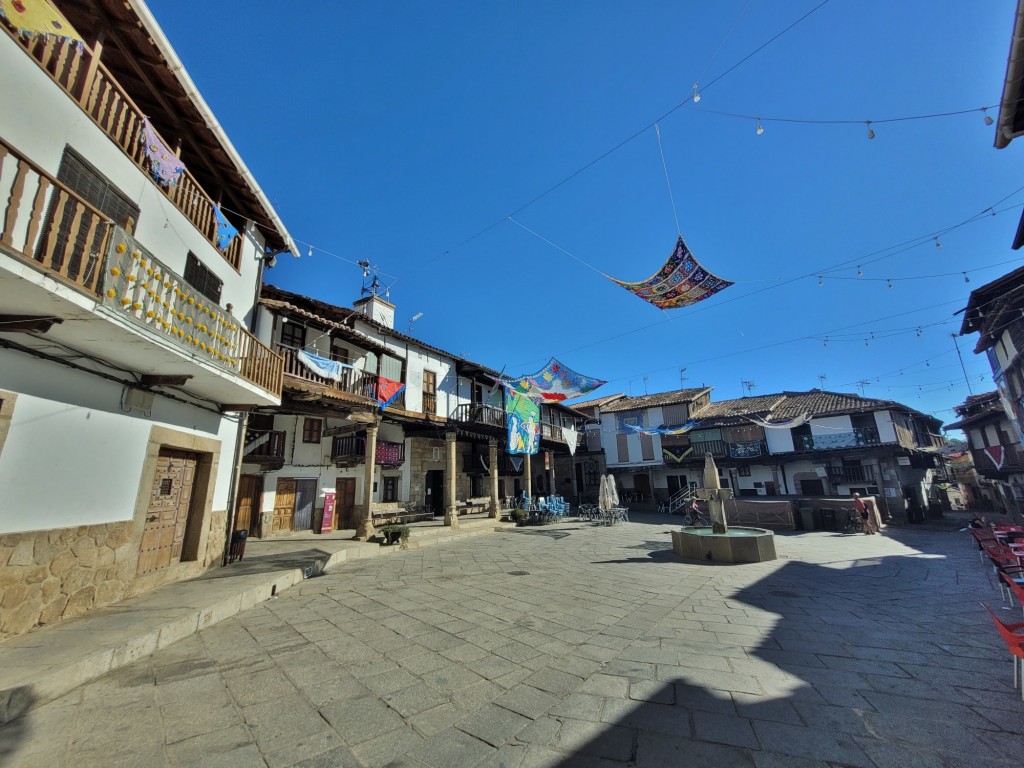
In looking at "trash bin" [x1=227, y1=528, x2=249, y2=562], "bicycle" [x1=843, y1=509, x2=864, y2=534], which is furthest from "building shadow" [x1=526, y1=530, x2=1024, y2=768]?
"bicycle" [x1=843, y1=509, x2=864, y2=534]

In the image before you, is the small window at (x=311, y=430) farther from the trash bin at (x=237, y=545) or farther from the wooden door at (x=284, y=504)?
the trash bin at (x=237, y=545)

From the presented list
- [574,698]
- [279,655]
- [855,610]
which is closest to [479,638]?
[574,698]

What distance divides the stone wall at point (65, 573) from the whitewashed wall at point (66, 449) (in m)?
0.17

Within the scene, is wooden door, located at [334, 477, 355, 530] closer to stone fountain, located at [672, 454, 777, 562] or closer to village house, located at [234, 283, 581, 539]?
village house, located at [234, 283, 581, 539]

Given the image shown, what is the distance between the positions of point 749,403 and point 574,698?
98.6 feet

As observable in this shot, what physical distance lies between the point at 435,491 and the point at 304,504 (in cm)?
631

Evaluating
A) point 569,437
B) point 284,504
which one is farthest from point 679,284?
point 569,437

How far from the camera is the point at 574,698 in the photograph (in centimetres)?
337

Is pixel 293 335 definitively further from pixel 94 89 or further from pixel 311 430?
pixel 94 89

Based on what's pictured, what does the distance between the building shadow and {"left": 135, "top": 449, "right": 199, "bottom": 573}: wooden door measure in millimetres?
7181

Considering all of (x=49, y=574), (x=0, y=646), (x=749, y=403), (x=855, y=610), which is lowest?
(x=855, y=610)

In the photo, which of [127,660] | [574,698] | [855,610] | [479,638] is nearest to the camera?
[574,698]

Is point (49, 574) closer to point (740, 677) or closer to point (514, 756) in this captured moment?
point (514, 756)

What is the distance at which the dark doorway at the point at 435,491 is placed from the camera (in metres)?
17.8
